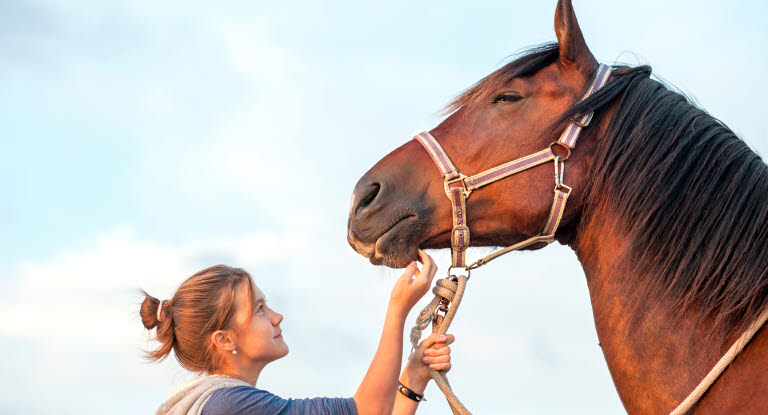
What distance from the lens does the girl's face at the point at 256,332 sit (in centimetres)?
339

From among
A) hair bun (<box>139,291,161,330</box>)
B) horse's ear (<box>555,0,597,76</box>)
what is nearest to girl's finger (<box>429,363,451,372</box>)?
hair bun (<box>139,291,161,330</box>)

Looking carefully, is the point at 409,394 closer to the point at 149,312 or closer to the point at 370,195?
the point at 370,195

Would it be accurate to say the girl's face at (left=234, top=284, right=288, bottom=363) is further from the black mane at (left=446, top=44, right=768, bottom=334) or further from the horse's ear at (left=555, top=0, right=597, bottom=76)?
the horse's ear at (left=555, top=0, right=597, bottom=76)

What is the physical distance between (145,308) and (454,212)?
1.60m

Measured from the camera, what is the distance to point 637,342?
2.83 meters

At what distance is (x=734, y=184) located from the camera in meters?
2.84

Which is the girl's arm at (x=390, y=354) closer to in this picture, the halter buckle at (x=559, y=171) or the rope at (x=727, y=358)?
the halter buckle at (x=559, y=171)

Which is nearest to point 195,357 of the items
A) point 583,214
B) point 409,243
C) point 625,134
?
point 409,243

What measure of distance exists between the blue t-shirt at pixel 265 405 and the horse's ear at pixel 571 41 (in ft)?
6.28

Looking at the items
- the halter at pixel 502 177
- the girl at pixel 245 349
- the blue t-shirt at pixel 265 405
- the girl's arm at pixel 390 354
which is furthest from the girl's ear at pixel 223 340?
the halter at pixel 502 177

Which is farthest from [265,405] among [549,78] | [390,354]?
[549,78]

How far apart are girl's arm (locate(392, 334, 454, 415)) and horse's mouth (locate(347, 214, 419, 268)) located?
1.31ft

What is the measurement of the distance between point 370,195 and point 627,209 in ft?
3.89

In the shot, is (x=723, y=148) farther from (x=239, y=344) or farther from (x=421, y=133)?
(x=239, y=344)
